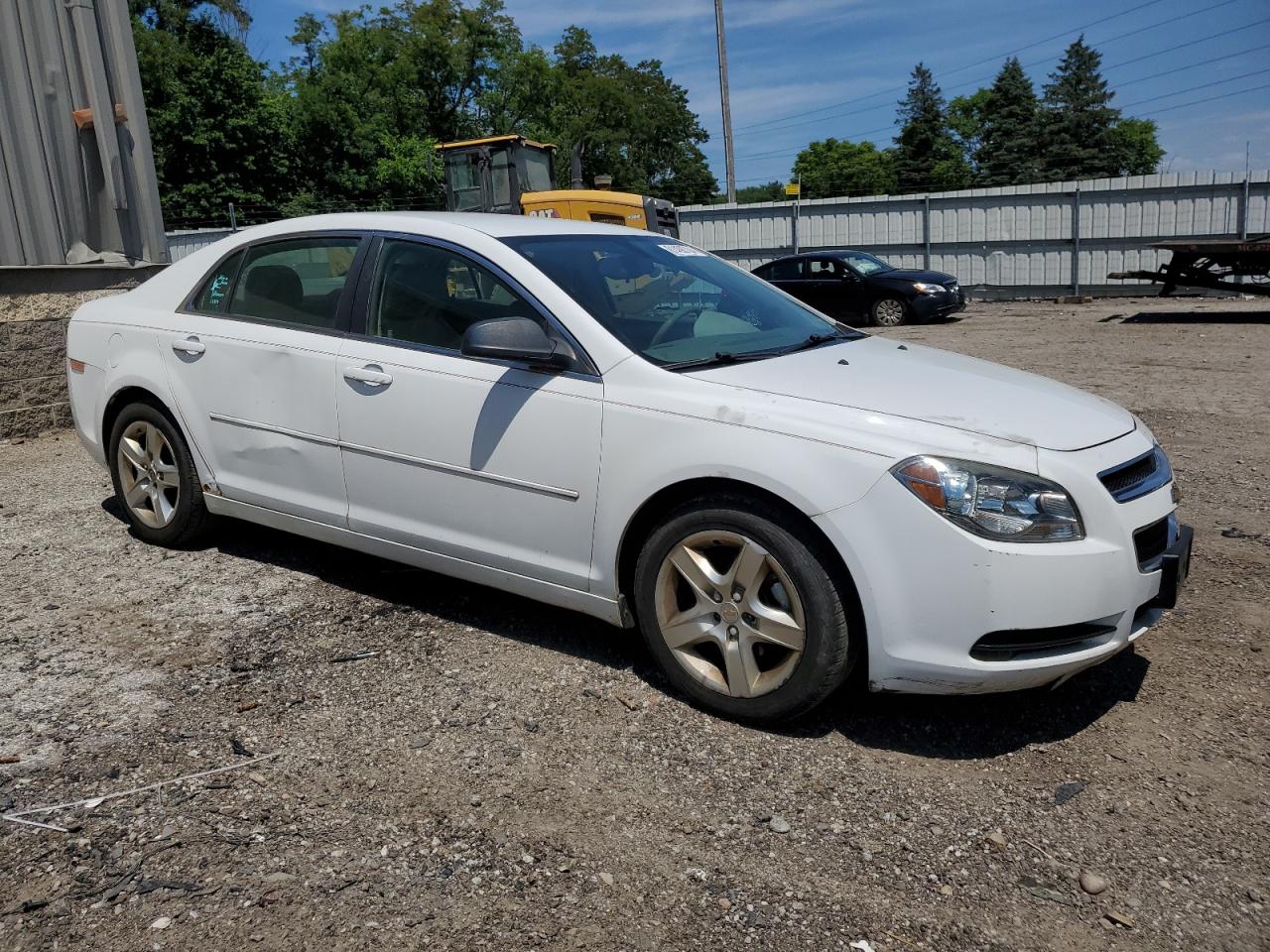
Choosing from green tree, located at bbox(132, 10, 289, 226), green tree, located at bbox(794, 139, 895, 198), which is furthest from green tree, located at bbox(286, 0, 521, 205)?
green tree, located at bbox(794, 139, 895, 198)

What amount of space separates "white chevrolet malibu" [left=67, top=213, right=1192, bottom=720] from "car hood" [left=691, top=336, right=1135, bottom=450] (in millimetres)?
16

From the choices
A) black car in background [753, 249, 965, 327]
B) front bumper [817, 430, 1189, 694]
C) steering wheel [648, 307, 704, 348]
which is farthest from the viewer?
black car in background [753, 249, 965, 327]

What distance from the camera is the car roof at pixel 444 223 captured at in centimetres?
412

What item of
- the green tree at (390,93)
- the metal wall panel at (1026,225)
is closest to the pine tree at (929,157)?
the green tree at (390,93)

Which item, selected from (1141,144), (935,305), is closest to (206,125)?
(935,305)

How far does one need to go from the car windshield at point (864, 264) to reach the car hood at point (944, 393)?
15768 millimetres

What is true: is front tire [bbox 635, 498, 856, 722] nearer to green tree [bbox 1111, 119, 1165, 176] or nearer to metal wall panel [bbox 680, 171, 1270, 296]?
metal wall panel [bbox 680, 171, 1270, 296]

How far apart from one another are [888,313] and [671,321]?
15.8 meters

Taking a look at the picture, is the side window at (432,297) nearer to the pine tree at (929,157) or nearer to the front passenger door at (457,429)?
the front passenger door at (457,429)

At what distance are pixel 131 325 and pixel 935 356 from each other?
3659 millimetres

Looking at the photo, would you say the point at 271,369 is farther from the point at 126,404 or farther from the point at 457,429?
the point at 126,404

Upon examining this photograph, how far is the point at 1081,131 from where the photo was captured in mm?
71562

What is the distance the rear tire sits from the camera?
15.9 ft

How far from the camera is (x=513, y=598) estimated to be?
14.8ft
